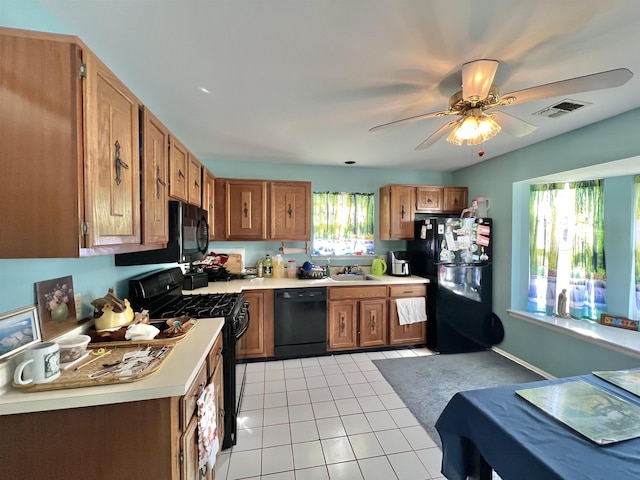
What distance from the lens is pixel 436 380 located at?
8.37ft

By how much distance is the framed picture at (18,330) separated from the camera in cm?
94

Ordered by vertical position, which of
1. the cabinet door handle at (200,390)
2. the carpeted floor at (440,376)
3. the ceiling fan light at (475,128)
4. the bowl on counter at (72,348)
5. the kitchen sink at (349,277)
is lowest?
the carpeted floor at (440,376)

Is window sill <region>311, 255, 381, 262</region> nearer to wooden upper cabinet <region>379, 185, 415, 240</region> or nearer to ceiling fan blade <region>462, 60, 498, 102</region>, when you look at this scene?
wooden upper cabinet <region>379, 185, 415, 240</region>

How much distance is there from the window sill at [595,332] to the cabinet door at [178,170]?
11.7ft

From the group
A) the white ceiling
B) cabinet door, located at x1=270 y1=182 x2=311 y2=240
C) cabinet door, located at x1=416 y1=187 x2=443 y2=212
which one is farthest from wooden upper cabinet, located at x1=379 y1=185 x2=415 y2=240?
the white ceiling

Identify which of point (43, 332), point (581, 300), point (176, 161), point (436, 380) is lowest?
point (436, 380)

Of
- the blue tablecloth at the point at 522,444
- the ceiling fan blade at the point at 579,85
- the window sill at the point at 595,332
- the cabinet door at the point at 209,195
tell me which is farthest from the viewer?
the cabinet door at the point at 209,195

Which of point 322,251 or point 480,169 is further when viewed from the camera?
point 322,251

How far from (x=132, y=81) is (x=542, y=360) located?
14.0 feet

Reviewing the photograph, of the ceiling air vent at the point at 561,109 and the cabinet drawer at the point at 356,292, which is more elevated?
the ceiling air vent at the point at 561,109

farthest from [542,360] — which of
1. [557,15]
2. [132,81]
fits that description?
[132,81]

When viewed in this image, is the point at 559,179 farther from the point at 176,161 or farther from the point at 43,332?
the point at 43,332

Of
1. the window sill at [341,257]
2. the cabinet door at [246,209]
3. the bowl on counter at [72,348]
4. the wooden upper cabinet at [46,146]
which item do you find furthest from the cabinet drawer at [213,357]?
the window sill at [341,257]

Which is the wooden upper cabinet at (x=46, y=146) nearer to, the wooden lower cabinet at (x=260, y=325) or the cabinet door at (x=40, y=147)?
the cabinet door at (x=40, y=147)
